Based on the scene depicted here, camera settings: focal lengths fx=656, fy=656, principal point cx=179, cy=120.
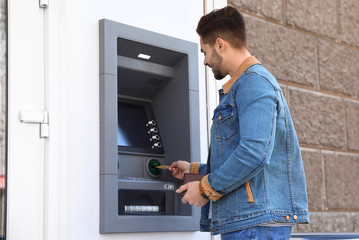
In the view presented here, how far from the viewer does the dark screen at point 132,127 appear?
118 inches

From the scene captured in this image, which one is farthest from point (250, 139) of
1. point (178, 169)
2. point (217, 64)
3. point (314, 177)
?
point (314, 177)

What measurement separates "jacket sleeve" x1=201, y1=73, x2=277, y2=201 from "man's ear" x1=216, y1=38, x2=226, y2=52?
0.80 ft

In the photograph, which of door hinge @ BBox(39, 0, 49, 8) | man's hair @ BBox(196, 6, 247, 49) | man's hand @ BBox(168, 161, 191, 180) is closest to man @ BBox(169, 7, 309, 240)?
man's hair @ BBox(196, 6, 247, 49)

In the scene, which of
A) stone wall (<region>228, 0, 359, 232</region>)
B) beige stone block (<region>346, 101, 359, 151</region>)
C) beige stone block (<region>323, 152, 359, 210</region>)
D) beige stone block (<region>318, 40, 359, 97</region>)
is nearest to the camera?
stone wall (<region>228, 0, 359, 232</region>)

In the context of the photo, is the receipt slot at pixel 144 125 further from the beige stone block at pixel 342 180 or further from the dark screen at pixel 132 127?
the beige stone block at pixel 342 180

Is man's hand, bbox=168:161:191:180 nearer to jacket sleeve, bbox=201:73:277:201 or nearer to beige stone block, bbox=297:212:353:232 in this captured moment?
jacket sleeve, bbox=201:73:277:201

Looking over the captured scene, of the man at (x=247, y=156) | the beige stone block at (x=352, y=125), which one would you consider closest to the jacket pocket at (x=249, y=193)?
the man at (x=247, y=156)

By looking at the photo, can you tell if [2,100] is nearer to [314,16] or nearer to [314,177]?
[314,177]

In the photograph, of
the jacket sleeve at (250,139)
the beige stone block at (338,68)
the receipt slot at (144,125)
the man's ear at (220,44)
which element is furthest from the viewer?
the beige stone block at (338,68)

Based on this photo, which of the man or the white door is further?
the white door

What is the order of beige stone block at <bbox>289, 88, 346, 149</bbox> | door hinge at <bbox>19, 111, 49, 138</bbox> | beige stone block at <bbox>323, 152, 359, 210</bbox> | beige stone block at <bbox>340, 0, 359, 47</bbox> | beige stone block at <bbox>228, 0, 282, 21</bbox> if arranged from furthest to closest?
beige stone block at <bbox>340, 0, 359, 47</bbox> → beige stone block at <bbox>323, 152, 359, 210</bbox> → beige stone block at <bbox>289, 88, 346, 149</bbox> → beige stone block at <bbox>228, 0, 282, 21</bbox> → door hinge at <bbox>19, 111, 49, 138</bbox>

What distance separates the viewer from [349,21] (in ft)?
15.6

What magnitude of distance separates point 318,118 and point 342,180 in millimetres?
473

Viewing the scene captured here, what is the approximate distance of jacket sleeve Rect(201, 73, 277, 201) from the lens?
2.28 metres
